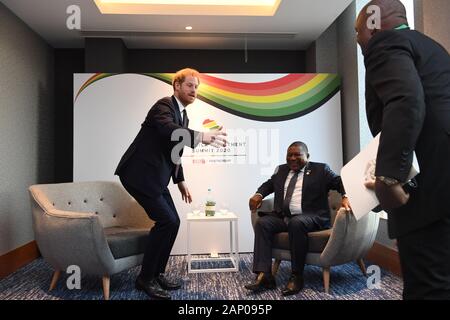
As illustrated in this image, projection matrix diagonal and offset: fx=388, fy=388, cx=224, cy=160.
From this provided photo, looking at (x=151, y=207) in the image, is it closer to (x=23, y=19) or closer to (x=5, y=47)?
(x=5, y=47)

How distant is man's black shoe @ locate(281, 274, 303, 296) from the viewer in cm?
302

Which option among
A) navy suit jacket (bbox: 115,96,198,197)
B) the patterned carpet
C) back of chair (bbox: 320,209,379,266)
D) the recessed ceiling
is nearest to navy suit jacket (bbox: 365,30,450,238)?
back of chair (bbox: 320,209,379,266)

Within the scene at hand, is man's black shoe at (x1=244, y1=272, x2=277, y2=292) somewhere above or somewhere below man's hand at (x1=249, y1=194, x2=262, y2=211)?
below

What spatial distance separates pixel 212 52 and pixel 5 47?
264 centimetres

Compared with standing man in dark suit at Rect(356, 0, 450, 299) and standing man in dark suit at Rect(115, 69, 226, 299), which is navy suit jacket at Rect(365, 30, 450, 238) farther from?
standing man in dark suit at Rect(115, 69, 226, 299)

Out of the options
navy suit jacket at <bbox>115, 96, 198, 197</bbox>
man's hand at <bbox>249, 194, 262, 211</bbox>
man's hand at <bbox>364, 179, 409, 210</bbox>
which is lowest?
man's hand at <bbox>249, 194, 262, 211</bbox>

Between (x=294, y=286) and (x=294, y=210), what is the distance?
688mm

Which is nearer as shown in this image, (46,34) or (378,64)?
(378,64)

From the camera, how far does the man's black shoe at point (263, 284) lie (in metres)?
3.10

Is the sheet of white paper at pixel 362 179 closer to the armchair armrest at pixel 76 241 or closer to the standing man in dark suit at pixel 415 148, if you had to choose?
the standing man in dark suit at pixel 415 148

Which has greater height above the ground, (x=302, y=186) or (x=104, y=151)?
(x=104, y=151)

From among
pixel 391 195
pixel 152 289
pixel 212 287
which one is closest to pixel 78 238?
pixel 152 289

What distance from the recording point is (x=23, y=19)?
4.30 metres

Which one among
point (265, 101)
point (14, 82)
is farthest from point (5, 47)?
point (265, 101)
